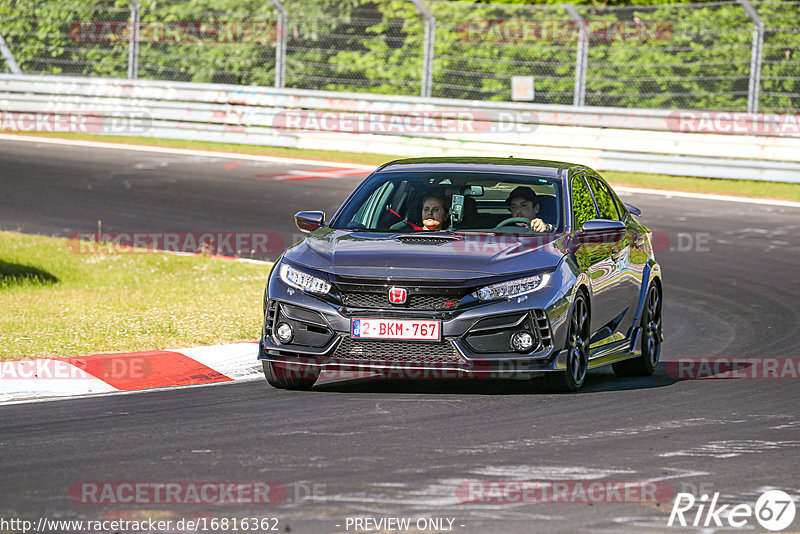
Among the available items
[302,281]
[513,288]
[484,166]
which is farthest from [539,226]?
[302,281]

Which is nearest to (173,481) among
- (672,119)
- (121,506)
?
(121,506)

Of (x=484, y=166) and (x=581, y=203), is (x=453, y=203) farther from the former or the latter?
(x=581, y=203)

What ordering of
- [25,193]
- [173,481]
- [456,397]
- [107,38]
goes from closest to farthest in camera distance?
[173,481], [456,397], [25,193], [107,38]

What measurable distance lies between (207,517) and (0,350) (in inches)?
193

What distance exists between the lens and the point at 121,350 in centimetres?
1033

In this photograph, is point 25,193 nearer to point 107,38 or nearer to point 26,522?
point 107,38

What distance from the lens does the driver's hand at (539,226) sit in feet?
31.4

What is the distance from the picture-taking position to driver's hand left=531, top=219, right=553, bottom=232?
9.59 m

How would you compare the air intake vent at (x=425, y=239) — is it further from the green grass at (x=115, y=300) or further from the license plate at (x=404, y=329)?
the green grass at (x=115, y=300)

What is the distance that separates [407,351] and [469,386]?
3.20ft

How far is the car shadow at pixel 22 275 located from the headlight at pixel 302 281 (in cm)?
643

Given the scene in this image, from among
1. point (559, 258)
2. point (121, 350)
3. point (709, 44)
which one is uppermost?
point (709, 44)

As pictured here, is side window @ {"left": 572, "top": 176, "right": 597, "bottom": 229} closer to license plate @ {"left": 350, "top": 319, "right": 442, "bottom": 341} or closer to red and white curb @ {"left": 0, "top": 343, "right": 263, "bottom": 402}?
license plate @ {"left": 350, "top": 319, "right": 442, "bottom": 341}

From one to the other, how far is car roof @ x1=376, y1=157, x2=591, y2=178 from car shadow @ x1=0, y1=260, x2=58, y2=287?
583 centimetres
